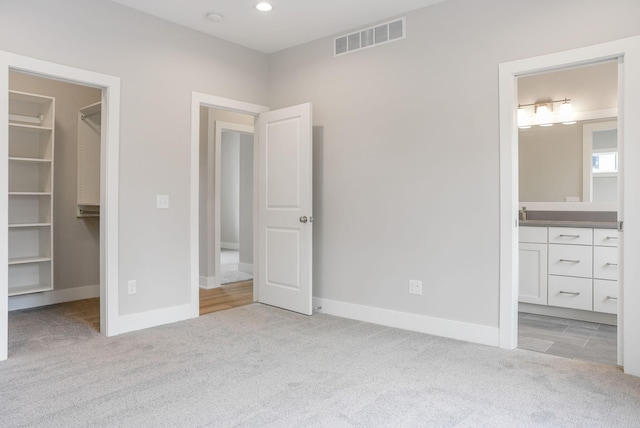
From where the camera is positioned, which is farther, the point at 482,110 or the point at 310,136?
the point at 310,136

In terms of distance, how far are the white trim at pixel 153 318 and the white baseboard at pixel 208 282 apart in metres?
1.44

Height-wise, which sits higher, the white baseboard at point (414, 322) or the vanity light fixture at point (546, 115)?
the vanity light fixture at point (546, 115)

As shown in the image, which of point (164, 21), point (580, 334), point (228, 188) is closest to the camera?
point (580, 334)

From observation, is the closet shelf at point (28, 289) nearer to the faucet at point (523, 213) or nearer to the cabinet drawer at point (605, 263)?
the faucet at point (523, 213)

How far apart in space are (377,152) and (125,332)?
248cm

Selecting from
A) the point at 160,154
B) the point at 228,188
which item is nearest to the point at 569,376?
the point at 160,154

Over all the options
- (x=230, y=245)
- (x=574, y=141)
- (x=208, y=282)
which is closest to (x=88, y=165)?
(x=208, y=282)

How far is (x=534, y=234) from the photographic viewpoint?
13.4ft

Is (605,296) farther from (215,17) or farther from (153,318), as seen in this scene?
(215,17)

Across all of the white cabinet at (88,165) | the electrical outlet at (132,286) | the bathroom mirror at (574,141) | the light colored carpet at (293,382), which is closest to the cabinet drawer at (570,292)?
the bathroom mirror at (574,141)

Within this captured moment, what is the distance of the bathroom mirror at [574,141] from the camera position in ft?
13.5

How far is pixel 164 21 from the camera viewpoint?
12.1 ft

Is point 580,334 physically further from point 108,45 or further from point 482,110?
point 108,45

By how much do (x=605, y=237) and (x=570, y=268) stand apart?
38cm
